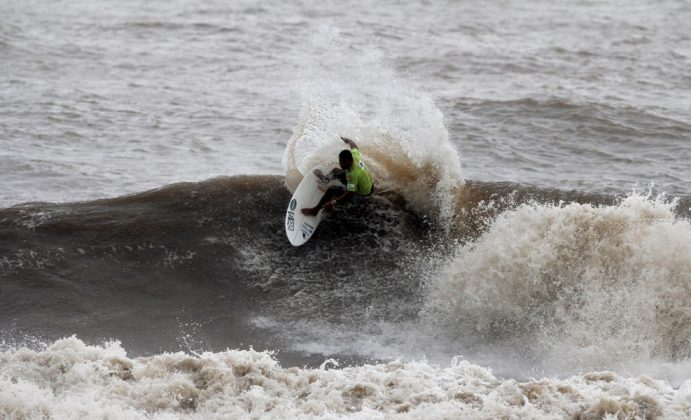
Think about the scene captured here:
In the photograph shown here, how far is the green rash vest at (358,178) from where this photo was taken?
39.7ft

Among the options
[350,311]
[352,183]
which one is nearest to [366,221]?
[352,183]

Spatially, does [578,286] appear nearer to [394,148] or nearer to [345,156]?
[345,156]

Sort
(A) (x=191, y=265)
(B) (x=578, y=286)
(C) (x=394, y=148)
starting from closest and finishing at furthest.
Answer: (B) (x=578, y=286) → (A) (x=191, y=265) → (C) (x=394, y=148)

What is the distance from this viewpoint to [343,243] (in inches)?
488

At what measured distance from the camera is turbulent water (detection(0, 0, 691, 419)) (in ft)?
26.8

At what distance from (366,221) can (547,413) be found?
18.2 feet

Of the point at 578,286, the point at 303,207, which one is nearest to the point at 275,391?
the point at 578,286

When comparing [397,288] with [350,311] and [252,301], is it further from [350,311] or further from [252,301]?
[252,301]

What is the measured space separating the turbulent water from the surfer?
0.40 m

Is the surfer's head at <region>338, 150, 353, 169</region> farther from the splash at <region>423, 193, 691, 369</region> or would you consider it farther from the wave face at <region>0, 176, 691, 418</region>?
the splash at <region>423, 193, 691, 369</region>

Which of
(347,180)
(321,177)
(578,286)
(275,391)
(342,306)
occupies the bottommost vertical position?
(342,306)

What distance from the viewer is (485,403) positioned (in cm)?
777

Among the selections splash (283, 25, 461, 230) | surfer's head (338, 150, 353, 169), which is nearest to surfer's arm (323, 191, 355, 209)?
surfer's head (338, 150, 353, 169)

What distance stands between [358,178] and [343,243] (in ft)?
3.19
